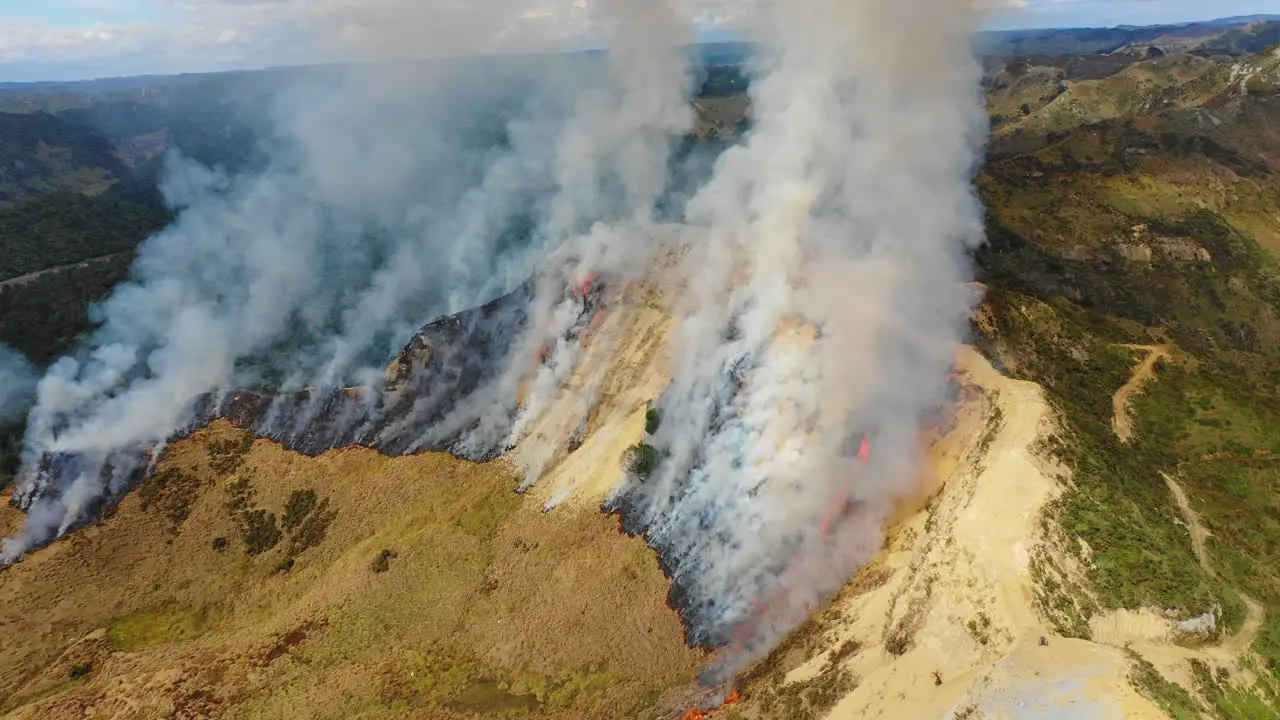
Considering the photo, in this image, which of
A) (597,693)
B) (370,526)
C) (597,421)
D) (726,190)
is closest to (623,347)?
(597,421)

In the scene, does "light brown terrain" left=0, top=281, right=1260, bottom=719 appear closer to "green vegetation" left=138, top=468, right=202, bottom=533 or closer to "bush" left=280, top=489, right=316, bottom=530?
"green vegetation" left=138, top=468, right=202, bottom=533

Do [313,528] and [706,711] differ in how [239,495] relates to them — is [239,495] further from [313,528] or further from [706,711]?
[706,711]

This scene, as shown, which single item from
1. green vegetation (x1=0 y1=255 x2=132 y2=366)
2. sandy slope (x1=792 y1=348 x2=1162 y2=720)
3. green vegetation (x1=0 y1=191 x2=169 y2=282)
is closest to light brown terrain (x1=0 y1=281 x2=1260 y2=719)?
sandy slope (x1=792 y1=348 x2=1162 y2=720)

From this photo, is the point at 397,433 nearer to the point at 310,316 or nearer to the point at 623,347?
the point at 623,347

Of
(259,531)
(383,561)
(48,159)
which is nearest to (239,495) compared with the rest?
(259,531)

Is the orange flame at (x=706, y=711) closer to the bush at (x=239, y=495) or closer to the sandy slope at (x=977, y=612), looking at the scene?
the sandy slope at (x=977, y=612)
